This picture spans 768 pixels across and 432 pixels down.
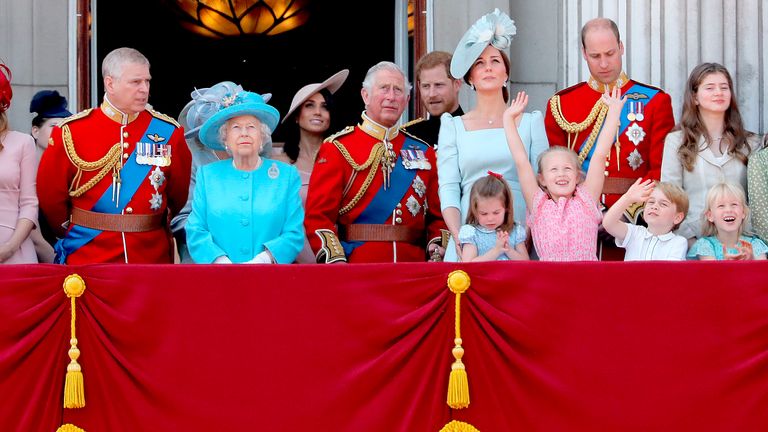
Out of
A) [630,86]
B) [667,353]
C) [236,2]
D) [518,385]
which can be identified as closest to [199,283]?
[518,385]

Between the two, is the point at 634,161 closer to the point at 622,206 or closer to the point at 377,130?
the point at 622,206

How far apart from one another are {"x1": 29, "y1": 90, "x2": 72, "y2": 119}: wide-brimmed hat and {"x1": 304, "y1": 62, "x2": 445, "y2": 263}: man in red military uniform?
4.57 feet

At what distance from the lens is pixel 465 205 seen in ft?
19.0

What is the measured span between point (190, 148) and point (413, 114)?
1.70 meters

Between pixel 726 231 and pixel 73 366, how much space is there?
2537mm

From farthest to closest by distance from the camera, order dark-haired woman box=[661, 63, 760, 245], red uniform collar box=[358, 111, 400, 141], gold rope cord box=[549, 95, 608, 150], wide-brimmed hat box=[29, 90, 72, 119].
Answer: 1. wide-brimmed hat box=[29, 90, 72, 119]
2. red uniform collar box=[358, 111, 400, 141]
3. gold rope cord box=[549, 95, 608, 150]
4. dark-haired woman box=[661, 63, 760, 245]

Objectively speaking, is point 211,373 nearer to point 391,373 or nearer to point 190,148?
point 391,373

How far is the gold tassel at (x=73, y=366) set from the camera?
15.8 feet

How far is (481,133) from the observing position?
19.4 ft

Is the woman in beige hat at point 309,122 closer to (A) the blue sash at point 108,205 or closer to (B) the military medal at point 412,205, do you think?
(B) the military medal at point 412,205

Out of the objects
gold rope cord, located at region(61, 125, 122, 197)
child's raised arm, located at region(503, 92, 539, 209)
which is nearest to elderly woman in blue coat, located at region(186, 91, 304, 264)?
gold rope cord, located at region(61, 125, 122, 197)

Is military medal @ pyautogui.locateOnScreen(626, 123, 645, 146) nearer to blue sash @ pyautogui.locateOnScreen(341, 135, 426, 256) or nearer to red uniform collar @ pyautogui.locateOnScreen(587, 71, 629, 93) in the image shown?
red uniform collar @ pyautogui.locateOnScreen(587, 71, 629, 93)

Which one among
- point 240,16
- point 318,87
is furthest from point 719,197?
point 240,16

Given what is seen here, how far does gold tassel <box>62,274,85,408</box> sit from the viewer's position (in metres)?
4.82
